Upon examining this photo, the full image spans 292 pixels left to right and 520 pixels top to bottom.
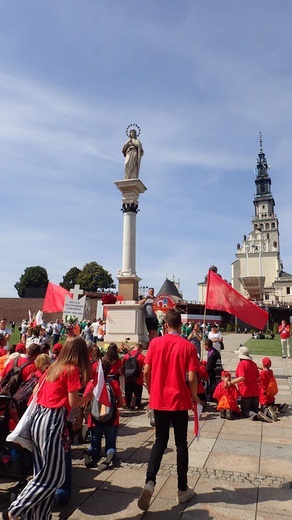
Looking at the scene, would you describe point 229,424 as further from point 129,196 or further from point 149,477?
point 129,196

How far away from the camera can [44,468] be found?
344 centimetres

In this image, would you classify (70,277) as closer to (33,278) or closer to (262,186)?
(33,278)

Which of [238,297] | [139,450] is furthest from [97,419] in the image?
[238,297]

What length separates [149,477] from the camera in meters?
4.04

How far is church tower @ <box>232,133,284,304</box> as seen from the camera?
101562 millimetres

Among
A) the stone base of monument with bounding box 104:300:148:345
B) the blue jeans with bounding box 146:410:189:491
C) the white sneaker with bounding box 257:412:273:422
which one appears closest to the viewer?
the blue jeans with bounding box 146:410:189:491

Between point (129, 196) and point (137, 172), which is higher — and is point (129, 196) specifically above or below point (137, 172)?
below

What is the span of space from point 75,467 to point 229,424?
3476 millimetres

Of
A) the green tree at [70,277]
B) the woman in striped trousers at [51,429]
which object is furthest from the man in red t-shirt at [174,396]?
the green tree at [70,277]

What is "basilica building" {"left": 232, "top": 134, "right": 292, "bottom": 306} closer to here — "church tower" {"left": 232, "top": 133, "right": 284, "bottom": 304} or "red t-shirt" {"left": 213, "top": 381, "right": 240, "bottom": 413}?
"church tower" {"left": 232, "top": 133, "right": 284, "bottom": 304}

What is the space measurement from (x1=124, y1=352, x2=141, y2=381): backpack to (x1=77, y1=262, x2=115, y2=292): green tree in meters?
76.1

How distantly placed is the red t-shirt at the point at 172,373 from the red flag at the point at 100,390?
123 cm

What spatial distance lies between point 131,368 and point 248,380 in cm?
252

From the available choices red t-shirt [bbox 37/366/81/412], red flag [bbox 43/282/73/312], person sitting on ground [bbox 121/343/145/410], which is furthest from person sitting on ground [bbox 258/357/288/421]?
red flag [bbox 43/282/73/312]
